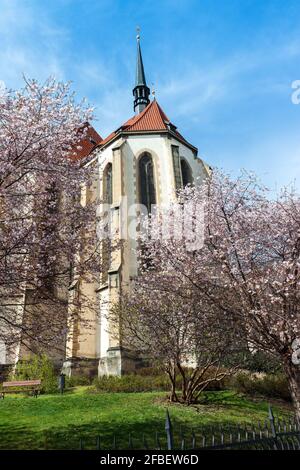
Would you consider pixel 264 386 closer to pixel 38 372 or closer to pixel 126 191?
pixel 38 372

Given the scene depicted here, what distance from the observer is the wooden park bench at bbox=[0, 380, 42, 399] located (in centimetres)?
1515

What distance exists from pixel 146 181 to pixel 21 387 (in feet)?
42.2

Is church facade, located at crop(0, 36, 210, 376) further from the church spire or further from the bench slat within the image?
the church spire

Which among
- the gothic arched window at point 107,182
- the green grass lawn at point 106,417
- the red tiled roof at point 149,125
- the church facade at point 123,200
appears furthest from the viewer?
the red tiled roof at point 149,125

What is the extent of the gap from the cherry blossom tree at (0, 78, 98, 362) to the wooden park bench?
681 cm

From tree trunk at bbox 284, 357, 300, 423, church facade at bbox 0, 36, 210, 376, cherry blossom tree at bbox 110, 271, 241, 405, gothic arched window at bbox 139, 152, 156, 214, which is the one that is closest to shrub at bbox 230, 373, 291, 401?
cherry blossom tree at bbox 110, 271, 241, 405

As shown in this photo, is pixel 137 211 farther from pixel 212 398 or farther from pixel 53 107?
pixel 53 107

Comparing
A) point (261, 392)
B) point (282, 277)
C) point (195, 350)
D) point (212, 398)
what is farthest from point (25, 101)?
point (261, 392)

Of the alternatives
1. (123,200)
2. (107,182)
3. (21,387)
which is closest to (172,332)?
(21,387)

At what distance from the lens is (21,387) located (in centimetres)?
1638

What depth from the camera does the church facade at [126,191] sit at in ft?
60.0

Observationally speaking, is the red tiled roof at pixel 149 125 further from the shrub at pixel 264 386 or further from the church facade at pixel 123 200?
the shrub at pixel 264 386

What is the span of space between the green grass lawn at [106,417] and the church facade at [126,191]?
436 centimetres

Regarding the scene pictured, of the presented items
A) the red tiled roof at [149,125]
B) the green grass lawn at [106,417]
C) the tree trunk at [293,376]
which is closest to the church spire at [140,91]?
the red tiled roof at [149,125]
